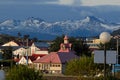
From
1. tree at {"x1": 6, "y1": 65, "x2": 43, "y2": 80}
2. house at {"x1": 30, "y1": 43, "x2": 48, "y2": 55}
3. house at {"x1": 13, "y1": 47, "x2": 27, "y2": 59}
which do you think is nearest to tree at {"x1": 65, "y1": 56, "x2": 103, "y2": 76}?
tree at {"x1": 6, "y1": 65, "x2": 43, "y2": 80}

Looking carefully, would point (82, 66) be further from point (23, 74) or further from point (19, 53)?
point (19, 53)

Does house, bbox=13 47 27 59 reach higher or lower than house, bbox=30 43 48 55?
lower

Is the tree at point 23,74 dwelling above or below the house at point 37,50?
above

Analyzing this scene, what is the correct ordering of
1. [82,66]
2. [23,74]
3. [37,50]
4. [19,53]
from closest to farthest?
1. [23,74]
2. [82,66]
3. [19,53]
4. [37,50]

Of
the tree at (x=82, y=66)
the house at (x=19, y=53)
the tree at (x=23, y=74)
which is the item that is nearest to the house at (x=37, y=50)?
the house at (x=19, y=53)

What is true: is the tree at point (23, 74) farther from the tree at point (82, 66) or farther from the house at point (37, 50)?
the house at point (37, 50)

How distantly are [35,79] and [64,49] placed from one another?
218ft

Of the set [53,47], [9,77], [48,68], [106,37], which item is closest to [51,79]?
[9,77]

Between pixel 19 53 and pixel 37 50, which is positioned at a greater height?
pixel 37 50

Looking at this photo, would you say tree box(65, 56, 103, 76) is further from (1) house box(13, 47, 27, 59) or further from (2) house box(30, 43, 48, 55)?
(1) house box(13, 47, 27, 59)

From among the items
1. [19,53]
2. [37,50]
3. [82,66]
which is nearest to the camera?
[82,66]

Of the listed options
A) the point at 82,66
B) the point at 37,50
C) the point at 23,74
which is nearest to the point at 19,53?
the point at 37,50

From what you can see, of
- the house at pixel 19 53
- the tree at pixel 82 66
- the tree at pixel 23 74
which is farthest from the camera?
the house at pixel 19 53

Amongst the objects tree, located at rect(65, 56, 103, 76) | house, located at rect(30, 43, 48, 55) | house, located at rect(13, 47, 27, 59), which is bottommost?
house, located at rect(13, 47, 27, 59)
